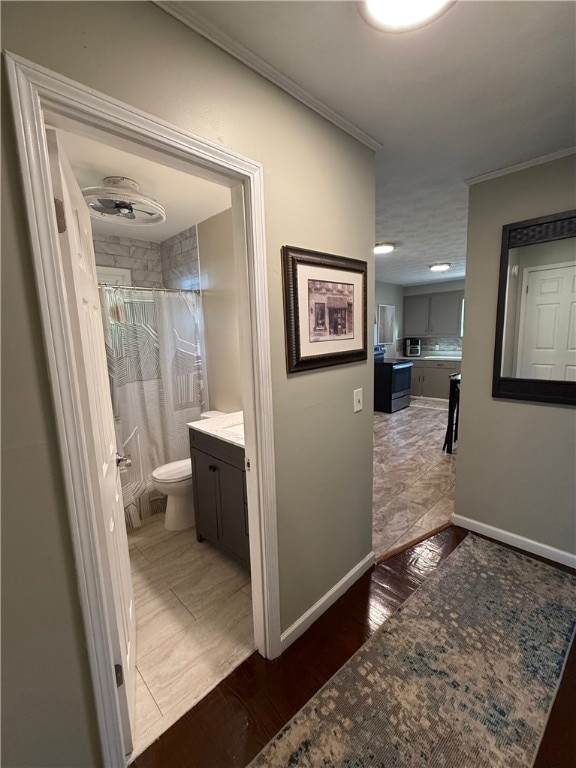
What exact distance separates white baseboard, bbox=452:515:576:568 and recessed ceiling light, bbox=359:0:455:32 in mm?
2699

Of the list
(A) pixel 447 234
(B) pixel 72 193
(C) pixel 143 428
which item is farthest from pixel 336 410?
(A) pixel 447 234

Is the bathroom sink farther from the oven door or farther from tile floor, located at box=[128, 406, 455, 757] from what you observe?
the oven door

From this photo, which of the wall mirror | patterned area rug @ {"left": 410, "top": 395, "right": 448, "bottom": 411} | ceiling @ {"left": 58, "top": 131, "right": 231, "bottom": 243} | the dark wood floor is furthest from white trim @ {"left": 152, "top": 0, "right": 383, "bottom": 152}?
patterned area rug @ {"left": 410, "top": 395, "right": 448, "bottom": 411}

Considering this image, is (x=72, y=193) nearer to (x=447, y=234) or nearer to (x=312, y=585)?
(x=312, y=585)

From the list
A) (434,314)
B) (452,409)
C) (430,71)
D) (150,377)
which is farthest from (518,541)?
(434,314)

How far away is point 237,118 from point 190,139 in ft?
0.80

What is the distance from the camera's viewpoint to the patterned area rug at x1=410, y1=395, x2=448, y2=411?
20.0ft

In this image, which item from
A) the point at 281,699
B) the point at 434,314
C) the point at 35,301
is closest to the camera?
the point at 35,301

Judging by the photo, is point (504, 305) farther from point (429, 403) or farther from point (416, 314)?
point (416, 314)

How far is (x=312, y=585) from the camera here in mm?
1655

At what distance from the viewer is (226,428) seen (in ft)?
6.88

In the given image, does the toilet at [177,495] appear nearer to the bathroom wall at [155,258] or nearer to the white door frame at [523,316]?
the bathroom wall at [155,258]

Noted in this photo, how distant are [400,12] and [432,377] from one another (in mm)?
6146

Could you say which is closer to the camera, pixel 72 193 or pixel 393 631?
pixel 72 193
